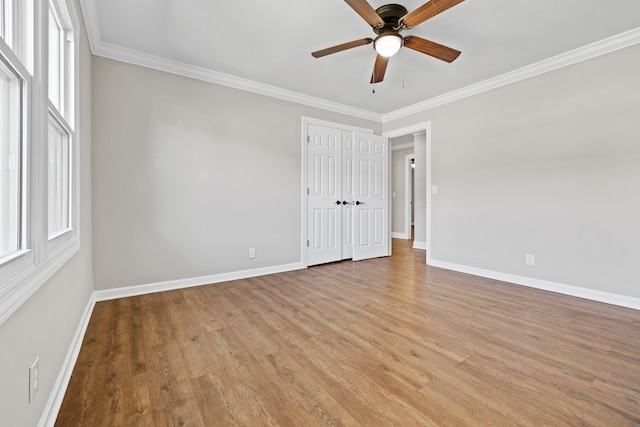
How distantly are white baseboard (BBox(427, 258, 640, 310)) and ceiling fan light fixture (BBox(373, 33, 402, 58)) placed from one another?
2978 millimetres

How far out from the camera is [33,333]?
1.06 meters

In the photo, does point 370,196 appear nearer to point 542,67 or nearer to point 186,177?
point 542,67

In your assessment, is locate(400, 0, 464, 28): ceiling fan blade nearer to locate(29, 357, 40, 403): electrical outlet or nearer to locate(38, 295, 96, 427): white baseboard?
locate(29, 357, 40, 403): electrical outlet

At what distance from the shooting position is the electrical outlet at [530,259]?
10.7 feet

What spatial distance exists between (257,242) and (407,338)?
2.32 meters

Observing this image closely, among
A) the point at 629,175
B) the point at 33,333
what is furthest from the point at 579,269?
the point at 33,333

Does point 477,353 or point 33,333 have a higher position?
point 33,333

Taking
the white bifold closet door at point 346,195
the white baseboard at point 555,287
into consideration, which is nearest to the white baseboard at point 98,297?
the white bifold closet door at point 346,195

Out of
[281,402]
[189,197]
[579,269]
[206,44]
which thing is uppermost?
[206,44]

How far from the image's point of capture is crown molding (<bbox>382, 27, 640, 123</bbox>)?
8.63ft

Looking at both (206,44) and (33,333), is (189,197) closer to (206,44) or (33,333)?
(206,44)

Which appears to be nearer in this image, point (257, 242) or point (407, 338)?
point (407, 338)

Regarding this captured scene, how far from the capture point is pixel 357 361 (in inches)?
67.4

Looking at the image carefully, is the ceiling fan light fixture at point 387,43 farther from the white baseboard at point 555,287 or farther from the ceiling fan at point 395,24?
the white baseboard at point 555,287
